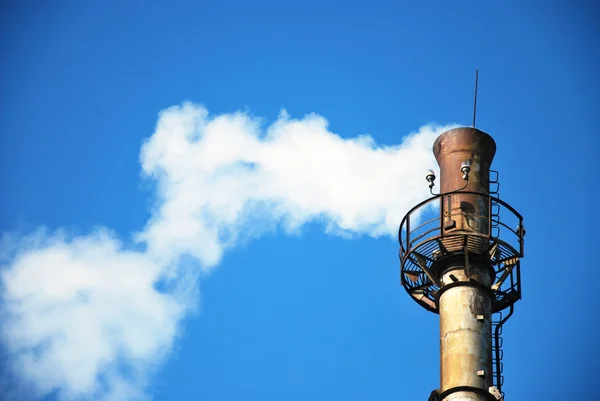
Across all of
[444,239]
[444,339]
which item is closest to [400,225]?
[444,239]

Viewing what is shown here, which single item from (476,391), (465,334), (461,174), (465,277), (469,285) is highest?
(461,174)

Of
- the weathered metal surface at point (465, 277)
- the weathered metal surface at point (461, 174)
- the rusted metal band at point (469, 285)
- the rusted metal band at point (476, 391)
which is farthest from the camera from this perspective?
the weathered metal surface at point (461, 174)

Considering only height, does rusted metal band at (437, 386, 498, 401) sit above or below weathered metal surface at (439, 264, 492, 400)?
below

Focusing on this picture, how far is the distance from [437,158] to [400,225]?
296 cm

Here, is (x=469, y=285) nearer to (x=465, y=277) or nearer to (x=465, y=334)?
(x=465, y=277)

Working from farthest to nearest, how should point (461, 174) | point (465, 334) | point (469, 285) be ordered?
point (461, 174) → point (469, 285) → point (465, 334)

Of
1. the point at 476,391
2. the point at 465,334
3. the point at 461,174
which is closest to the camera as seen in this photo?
the point at 476,391

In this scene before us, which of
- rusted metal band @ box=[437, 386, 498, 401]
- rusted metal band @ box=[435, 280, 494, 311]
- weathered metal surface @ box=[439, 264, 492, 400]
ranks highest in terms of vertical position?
rusted metal band @ box=[435, 280, 494, 311]

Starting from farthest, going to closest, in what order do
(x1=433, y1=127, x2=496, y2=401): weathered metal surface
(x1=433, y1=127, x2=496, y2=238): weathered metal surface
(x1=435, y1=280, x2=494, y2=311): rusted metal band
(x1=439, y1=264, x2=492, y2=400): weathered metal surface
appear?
1. (x1=433, y1=127, x2=496, y2=238): weathered metal surface
2. (x1=435, y1=280, x2=494, y2=311): rusted metal band
3. (x1=433, y1=127, x2=496, y2=401): weathered metal surface
4. (x1=439, y1=264, x2=492, y2=400): weathered metal surface

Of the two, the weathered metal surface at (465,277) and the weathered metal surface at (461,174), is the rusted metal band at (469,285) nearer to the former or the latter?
the weathered metal surface at (465,277)

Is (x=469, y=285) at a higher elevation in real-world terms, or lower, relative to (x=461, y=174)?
lower

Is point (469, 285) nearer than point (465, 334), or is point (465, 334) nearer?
point (465, 334)

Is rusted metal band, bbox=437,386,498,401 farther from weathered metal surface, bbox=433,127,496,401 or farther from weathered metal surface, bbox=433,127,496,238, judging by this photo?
weathered metal surface, bbox=433,127,496,238

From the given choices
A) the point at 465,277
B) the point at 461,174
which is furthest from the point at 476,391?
the point at 461,174
